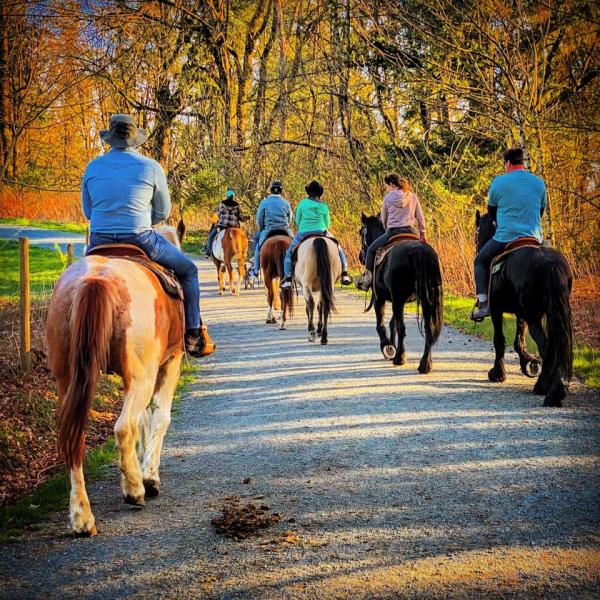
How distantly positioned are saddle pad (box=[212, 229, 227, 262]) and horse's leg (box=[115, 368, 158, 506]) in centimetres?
1526

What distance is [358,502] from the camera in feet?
16.5

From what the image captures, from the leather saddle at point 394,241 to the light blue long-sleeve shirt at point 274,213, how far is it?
4673mm

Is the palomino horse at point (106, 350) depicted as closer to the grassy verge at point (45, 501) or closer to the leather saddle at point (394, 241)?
the grassy verge at point (45, 501)

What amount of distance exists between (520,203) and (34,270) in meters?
17.8

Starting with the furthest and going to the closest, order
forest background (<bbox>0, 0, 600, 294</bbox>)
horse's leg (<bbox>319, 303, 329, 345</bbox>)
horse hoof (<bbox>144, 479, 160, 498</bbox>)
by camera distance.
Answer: forest background (<bbox>0, 0, 600, 294</bbox>) → horse's leg (<bbox>319, 303, 329, 345</bbox>) → horse hoof (<bbox>144, 479, 160, 498</bbox>)

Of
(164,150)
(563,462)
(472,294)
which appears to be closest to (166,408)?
(563,462)

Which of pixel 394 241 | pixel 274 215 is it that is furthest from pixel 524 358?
pixel 274 215

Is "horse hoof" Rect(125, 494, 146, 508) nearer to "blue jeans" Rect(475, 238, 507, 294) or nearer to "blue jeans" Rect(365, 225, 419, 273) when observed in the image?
"blue jeans" Rect(475, 238, 507, 294)

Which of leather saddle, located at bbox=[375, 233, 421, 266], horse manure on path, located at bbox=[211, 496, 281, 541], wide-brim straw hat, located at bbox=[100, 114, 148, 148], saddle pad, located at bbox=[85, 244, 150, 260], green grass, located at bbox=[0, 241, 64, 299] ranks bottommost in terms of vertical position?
horse manure on path, located at bbox=[211, 496, 281, 541]

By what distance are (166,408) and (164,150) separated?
20.7 metres

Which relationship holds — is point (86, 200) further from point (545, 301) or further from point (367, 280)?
point (367, 280)

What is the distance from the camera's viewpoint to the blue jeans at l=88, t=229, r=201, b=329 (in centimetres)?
568

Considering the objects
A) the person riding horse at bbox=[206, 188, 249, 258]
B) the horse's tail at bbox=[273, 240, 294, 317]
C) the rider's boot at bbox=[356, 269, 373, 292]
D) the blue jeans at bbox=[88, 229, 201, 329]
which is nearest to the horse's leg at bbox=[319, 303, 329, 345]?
the rider's boot at bbox=[356, 269, 373, 292]

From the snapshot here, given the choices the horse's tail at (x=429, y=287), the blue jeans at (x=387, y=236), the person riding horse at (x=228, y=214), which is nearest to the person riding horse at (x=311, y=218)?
the blue jeans at (x=387, y=236)
